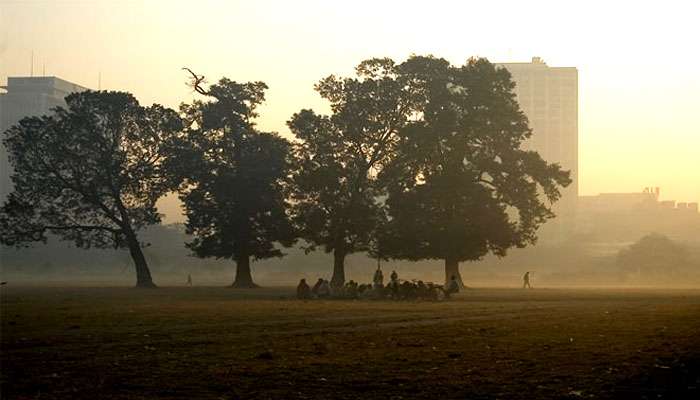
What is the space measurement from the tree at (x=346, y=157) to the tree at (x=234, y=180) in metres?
2.02

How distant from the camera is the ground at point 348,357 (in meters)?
14.7

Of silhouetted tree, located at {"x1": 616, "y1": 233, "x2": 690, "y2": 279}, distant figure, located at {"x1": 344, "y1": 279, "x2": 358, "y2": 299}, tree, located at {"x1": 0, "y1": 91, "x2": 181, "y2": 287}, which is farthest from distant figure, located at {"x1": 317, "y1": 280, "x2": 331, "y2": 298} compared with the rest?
silhouetted tree, located at {"x1": 616, "y1": 233, "x2": 690, "y2": 279}

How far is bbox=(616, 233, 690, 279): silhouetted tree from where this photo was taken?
447 ft

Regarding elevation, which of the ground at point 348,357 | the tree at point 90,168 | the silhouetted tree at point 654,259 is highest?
the tree at point 90,168

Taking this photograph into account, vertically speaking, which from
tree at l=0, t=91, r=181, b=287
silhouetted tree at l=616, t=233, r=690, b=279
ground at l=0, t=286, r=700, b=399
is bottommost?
ground at l=0, t=286, r=700, b=399

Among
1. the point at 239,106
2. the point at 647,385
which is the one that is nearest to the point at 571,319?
the point at 647,385

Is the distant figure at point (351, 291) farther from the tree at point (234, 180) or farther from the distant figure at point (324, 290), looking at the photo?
the tree at point (234, 180)

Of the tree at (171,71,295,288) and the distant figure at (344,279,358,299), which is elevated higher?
the tree at (171,71,295,288)

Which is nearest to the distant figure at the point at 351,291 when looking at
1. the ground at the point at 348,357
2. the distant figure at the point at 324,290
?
the distant figure at the point at 324,290

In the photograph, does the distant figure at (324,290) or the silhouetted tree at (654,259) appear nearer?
the distant figure at (324,290)

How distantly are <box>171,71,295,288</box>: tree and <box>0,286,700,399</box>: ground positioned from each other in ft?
128

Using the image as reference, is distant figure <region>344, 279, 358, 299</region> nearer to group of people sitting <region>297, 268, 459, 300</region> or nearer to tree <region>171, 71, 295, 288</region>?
group of people sitting <region>297, 268, 459, 300</region>

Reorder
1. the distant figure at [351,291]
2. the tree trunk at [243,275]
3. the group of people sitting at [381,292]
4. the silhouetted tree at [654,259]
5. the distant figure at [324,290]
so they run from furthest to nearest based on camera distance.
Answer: the silhouetted tree at [654,259] < the tree trunk at [243,275] < the distant figure at [324,290] < the distant figure at [351,291] < the group of people sitting at [381,292]

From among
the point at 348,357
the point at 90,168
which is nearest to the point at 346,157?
the point at 90,168
